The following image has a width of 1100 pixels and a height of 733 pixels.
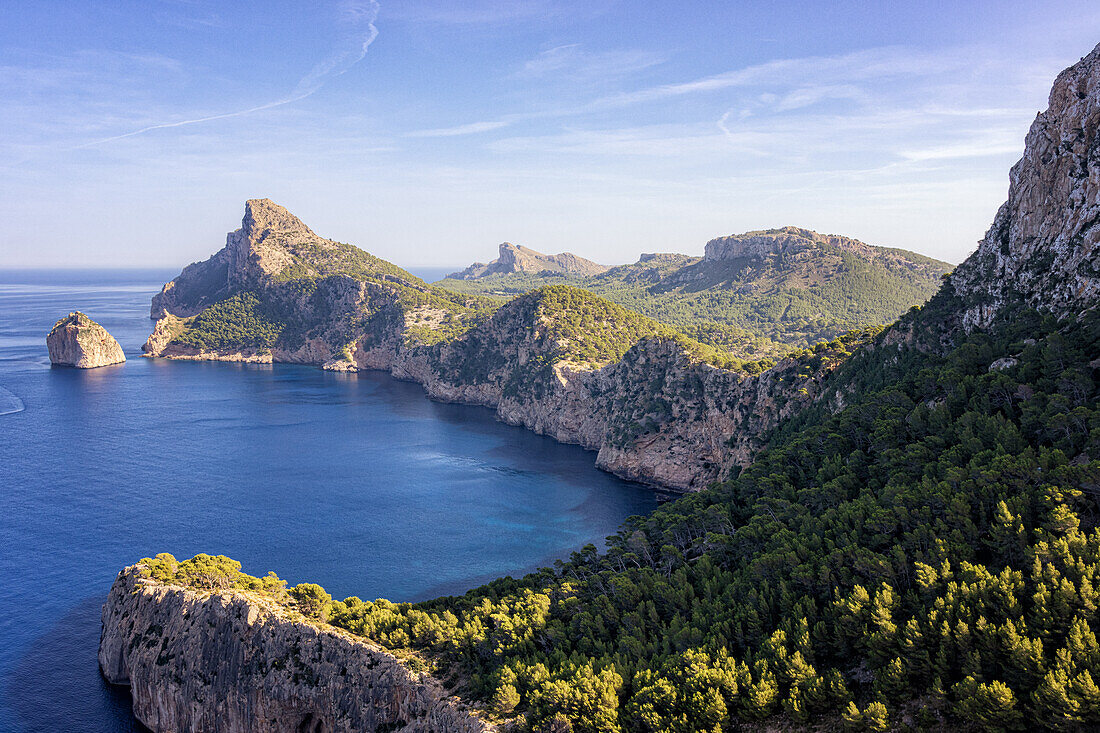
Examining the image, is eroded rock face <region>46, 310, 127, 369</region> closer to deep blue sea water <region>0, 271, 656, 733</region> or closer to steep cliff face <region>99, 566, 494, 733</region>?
deep blue sea water <region>0, 271, 656, 733</region>

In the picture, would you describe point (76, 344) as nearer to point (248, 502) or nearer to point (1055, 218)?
point (248, 502)

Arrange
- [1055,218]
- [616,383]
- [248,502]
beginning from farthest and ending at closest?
[616,383], [248,502], [1055,218]

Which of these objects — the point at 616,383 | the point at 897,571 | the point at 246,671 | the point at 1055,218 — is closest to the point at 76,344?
the point at 616,383

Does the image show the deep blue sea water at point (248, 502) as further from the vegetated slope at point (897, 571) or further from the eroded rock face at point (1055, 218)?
the eroded rock face at point (1055, 218)

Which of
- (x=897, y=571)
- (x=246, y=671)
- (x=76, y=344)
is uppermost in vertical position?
(x=76, y=344)

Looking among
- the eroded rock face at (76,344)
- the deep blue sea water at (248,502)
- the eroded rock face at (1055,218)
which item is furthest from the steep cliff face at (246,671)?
the eroded rock face at (76,344)

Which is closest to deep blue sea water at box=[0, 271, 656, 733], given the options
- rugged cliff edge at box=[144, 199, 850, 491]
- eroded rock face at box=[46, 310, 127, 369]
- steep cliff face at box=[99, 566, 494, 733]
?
steep cliff face at box=[99, 566, 494, 733]

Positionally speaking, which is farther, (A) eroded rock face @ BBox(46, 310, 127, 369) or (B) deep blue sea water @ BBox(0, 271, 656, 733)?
(A) eroded rock face @ BBox(46, 310, 127, 369)
